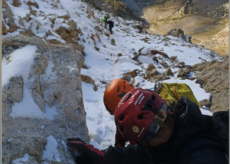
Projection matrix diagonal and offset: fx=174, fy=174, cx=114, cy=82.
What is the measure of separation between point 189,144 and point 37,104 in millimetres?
1764

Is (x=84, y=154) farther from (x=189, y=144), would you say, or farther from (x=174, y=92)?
(x=174, y=92)

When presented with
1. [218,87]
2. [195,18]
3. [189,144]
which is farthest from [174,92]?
[195,18]

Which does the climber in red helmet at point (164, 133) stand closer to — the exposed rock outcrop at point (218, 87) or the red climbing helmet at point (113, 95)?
the red climbing helmet at point (113, 95)

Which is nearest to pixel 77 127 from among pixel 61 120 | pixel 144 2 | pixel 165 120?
pixel 61 120

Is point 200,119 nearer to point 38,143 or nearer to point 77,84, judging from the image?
point 38,143

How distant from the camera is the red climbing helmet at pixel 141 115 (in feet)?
5.85

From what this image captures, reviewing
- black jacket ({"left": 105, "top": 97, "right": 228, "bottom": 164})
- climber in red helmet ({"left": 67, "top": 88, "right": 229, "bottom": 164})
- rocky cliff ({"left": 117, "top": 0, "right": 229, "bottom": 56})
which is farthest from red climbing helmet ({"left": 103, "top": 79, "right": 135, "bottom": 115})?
rocky cliff ({"left": 117, "top": 0, "right": 229, "bottom": 56})

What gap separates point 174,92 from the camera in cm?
271

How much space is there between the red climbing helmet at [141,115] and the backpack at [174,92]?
69cm

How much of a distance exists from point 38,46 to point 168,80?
531 cm

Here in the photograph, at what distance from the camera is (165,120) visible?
70.3 inches

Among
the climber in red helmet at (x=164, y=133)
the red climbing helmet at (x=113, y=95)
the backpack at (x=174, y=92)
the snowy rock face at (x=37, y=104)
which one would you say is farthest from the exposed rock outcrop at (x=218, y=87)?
the snowy rock face at (x=37, y=104)

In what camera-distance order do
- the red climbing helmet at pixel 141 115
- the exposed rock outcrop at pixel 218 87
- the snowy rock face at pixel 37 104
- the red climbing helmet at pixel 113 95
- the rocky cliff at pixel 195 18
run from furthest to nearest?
the rocky cliff at pixel 195 18 → the exposed rock outcrop at pixel 218 87 → the red climbing helmet at pixel 113 95 → the red climbing helmet at pixel 141 115 → the snowy rock face at pixel 37 104

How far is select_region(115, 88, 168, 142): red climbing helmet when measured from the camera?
70.2 inches
